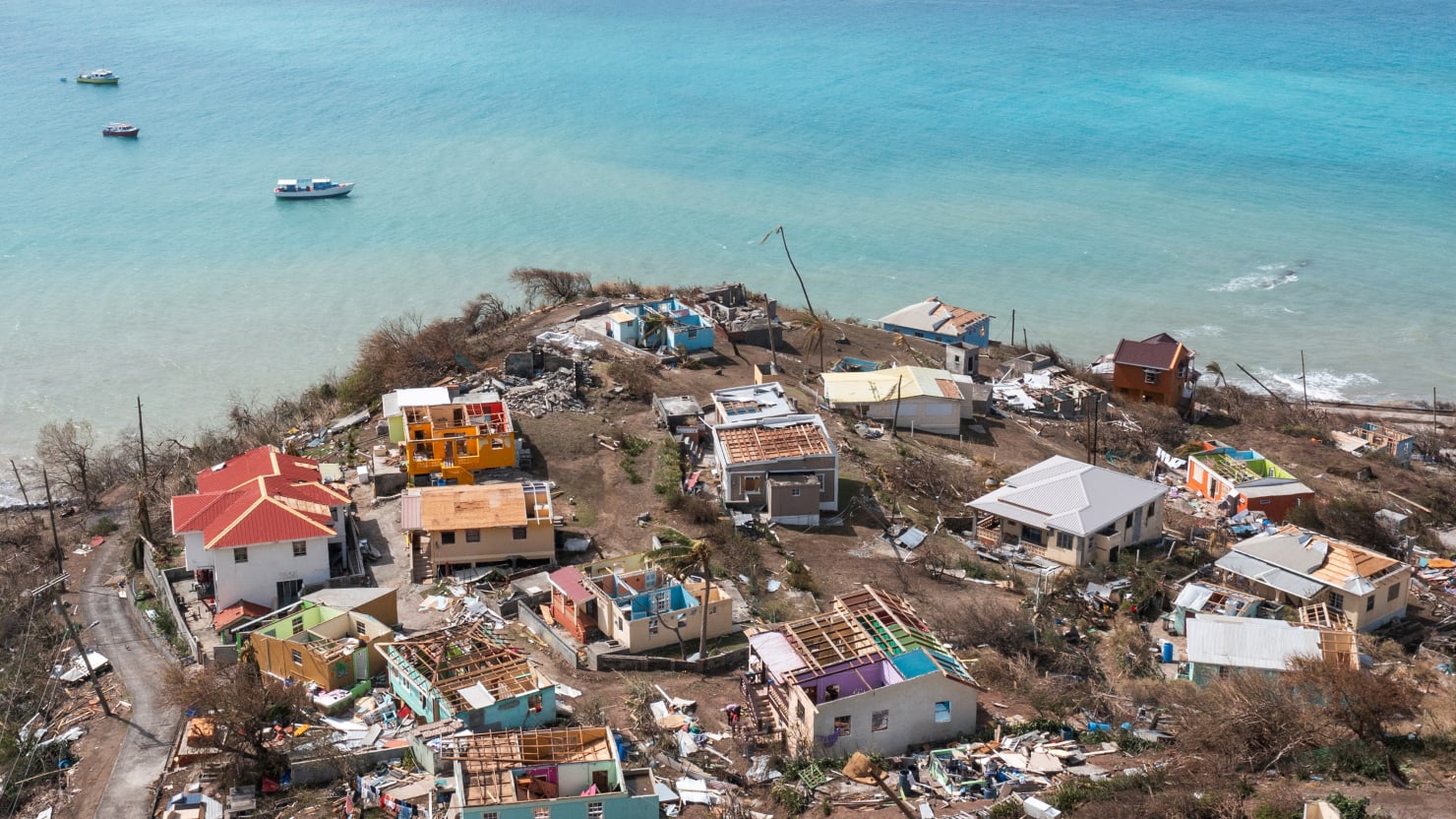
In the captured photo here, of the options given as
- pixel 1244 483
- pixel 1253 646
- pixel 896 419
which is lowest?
pixel 1244 483

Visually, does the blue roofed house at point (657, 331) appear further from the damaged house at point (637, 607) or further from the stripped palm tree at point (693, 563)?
the damaged house at point (637, 607)

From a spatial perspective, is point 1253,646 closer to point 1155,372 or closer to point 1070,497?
point 1070,497

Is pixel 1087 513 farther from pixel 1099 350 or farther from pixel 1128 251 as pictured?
pixel 1128 251

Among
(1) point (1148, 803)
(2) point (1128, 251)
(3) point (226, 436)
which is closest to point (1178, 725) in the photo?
(1) point (1148, 803)

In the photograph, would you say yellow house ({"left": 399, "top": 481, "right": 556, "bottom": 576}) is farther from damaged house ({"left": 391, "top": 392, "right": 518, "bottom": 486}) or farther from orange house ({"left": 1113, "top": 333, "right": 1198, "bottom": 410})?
orange house ({"left": 1113, "top": 333, "right": 1198, "bottom": 410})

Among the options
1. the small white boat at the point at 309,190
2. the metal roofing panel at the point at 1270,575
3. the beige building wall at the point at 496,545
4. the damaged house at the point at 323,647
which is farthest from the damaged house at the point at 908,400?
the small white boat at the point at 309,190

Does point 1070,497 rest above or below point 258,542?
below

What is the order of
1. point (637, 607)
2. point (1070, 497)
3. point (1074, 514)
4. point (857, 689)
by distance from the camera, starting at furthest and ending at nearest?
point (1070, 497), point (1074, 514), point (637, 607), point (857, 689)

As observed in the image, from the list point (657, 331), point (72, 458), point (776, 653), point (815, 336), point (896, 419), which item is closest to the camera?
point (776, 653)

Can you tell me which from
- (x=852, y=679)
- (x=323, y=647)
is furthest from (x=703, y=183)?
(x=852, y=679)
